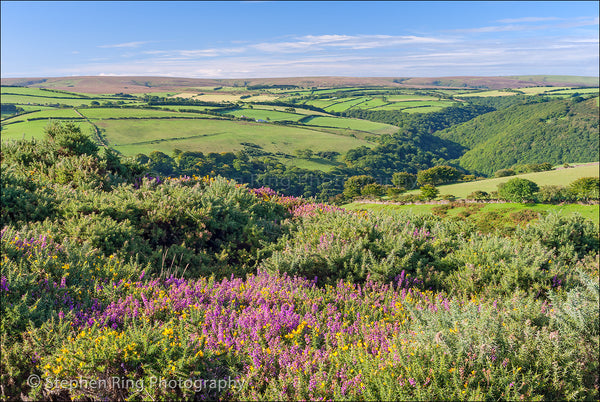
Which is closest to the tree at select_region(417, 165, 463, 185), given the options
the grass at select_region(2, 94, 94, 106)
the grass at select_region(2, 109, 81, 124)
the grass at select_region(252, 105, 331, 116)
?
the grass at select_region(252, 105, 331, 116)

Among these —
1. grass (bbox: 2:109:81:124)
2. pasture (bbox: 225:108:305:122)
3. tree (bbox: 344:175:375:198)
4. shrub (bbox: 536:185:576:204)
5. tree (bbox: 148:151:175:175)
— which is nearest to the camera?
shrub (bbox: 536:185:576:204)

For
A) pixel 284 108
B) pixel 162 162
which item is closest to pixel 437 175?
pixel 162 162

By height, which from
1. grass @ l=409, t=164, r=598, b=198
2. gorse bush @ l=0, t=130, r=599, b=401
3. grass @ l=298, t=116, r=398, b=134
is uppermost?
grass @ l=298, t=116, r=398, b=134

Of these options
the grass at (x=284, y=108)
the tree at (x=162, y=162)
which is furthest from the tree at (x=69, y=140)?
the grass at (x=284, y=108)

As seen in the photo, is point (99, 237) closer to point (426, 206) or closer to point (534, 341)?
point (534, 341)

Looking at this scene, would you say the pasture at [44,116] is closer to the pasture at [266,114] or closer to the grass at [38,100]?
the grass at [38,100]

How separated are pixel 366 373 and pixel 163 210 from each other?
5759 millimetres

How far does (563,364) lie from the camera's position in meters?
3.48

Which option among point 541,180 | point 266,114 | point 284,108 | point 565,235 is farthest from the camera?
point 284,108

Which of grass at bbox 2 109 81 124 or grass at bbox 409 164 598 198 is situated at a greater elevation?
grass at bbox 2 109 81 124

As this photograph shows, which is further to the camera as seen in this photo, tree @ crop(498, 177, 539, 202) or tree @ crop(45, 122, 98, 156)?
tree @ crop(498, 177, 539, 202)

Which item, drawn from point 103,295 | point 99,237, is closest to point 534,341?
point 103,295

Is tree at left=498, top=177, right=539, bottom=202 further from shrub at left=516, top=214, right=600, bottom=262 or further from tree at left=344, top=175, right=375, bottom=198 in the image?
tree at left=344, top=175, right=375, bottom=198

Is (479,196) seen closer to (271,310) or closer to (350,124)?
(271,310)
